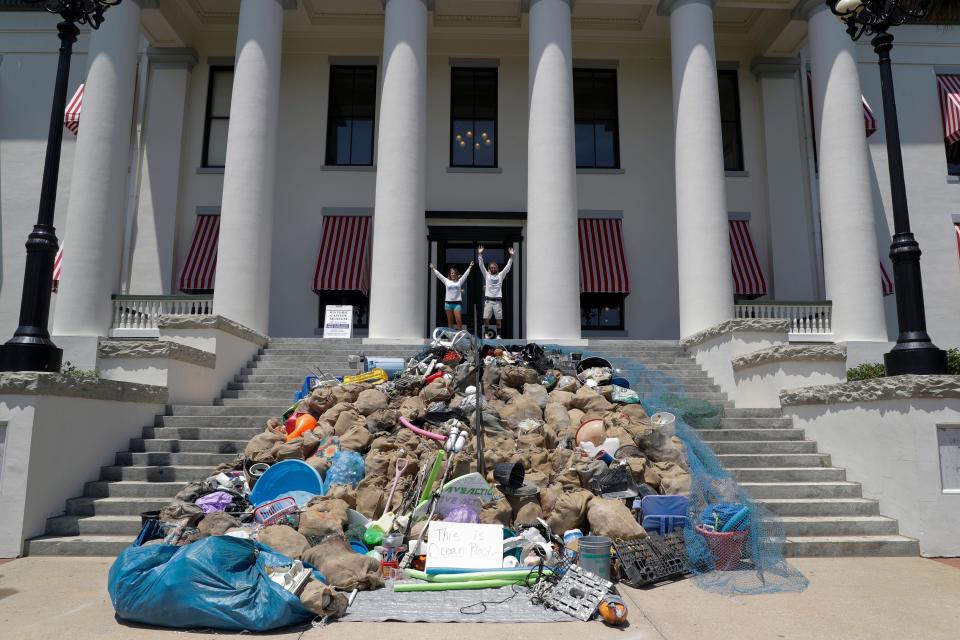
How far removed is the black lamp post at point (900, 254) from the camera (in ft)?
25.9

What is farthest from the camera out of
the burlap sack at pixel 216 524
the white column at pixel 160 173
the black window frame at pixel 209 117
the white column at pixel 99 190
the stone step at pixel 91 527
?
the black window frame at pixel 209 117

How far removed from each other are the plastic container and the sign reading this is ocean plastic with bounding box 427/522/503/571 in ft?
7.16

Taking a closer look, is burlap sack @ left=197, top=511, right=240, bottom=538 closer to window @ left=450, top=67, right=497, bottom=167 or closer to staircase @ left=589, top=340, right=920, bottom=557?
staircase @ left=589, top=340, right=920, bottom=557

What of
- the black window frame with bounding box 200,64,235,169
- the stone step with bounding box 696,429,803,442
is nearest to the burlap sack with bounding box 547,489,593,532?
the stone step with bounding box 696,429,803,442

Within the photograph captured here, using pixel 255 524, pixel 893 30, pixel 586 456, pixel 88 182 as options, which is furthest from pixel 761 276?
pixel 88 182

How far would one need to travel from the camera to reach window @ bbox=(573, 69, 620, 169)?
19406 mm

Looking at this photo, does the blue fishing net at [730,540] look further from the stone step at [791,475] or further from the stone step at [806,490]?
the stone step at [791,475]

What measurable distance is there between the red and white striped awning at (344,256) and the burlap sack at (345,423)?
927cm

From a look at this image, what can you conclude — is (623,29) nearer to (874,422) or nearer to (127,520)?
(874,422)

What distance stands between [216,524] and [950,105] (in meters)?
22.6

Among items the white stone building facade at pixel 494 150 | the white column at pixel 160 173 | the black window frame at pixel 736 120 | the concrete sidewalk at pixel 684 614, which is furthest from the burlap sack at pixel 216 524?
the black window frame at pixel 736 120

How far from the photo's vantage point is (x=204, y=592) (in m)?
4.84

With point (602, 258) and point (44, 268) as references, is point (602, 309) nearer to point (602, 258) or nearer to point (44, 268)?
point (602, 258)

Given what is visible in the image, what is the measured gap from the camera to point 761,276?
1823cm
